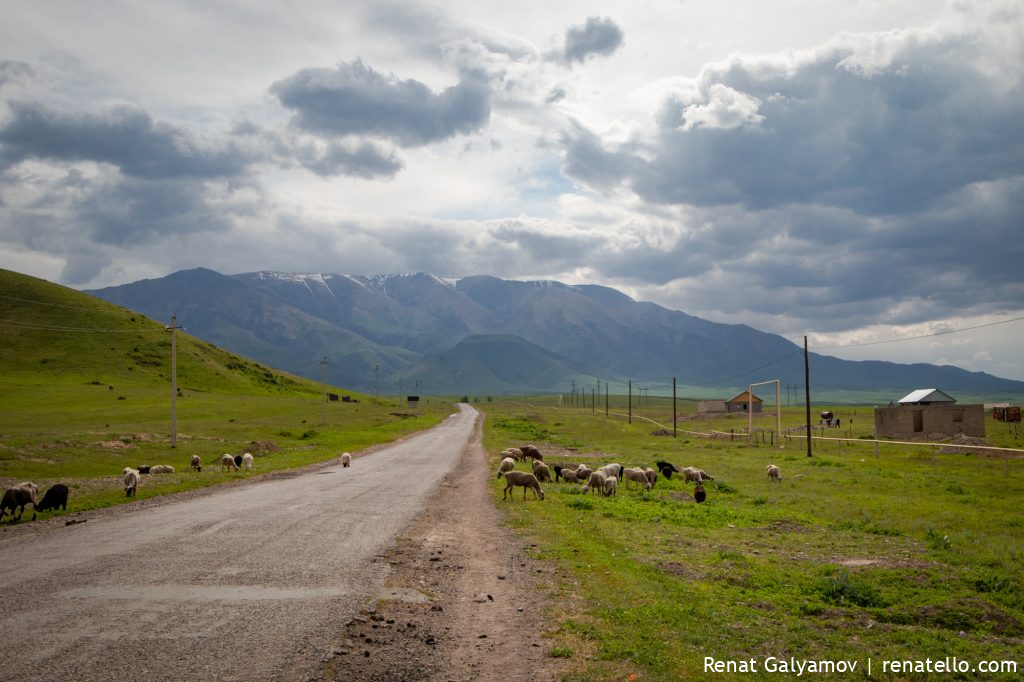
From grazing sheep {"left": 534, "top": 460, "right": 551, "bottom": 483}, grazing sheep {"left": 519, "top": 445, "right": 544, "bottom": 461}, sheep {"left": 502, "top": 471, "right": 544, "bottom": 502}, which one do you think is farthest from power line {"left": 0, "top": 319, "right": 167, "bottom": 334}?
sheep {"left": 502, "top": 471, "right": 544, "bottom": 502}

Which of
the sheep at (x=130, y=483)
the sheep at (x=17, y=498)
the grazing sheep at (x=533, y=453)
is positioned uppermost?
the sheep at (x=17, y=498)

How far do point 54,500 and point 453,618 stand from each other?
66.5 ft

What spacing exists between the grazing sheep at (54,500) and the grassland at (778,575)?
16183 mm

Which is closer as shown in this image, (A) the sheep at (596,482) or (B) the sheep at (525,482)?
(B) the sheep at (525,482)

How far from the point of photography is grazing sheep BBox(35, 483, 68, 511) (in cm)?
2430

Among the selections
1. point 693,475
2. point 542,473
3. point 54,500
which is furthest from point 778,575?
point 54,500

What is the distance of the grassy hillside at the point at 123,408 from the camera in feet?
140

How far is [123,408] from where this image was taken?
286ft

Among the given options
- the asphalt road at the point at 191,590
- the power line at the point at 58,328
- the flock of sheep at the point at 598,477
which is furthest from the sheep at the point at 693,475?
the power line at the point at 58,328

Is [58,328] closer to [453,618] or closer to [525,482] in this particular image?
[525,482]

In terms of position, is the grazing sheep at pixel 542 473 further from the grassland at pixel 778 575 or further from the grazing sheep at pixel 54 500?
the grazing sheep at pixel 54 500

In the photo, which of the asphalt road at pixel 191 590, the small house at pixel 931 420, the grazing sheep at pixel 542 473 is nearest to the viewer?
the asphalt road at pixel 191 590

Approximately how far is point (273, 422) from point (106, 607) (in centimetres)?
8148

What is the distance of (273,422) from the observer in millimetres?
88625
